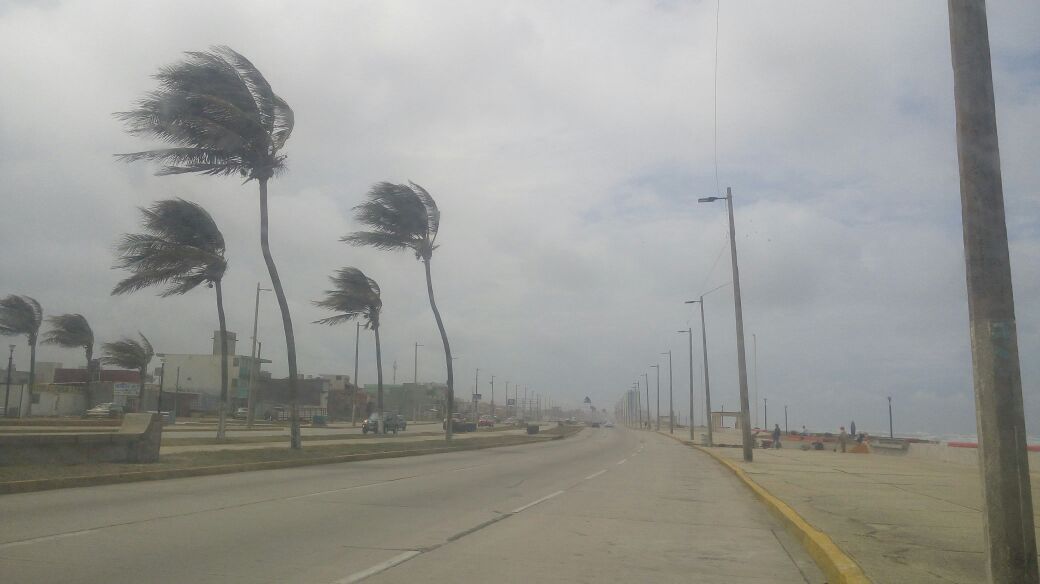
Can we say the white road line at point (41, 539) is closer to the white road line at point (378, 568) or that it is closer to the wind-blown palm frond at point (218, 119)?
the white road line at point (378, 568)

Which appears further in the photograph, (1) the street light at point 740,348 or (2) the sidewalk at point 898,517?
(1) the street light at point 740,348

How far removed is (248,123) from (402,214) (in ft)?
46.9

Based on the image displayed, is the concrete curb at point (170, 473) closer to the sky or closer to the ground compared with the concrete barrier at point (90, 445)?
closer to the ground

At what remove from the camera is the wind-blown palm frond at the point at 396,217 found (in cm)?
3759

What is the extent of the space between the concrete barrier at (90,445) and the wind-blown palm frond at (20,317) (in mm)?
37797

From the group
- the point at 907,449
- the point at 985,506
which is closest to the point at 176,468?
the point at 985,506

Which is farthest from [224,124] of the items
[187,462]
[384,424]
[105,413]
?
[105,413]

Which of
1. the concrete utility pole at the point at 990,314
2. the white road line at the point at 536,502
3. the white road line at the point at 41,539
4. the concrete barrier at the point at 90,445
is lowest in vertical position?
the white road line at the point at 536,502

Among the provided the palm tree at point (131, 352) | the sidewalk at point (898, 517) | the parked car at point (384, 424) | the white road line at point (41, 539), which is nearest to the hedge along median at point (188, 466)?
the white road line at point (41, 539)

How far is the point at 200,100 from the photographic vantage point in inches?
891

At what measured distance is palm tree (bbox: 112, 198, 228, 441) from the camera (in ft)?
90.3

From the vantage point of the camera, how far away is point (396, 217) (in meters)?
37.9

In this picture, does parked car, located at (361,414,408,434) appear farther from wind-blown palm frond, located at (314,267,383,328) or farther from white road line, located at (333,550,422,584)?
white road line, located at (333,550,422,584)

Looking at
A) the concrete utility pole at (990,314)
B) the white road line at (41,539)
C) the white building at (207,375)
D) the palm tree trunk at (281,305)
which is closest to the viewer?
the concrete utility pole at (990,314)
